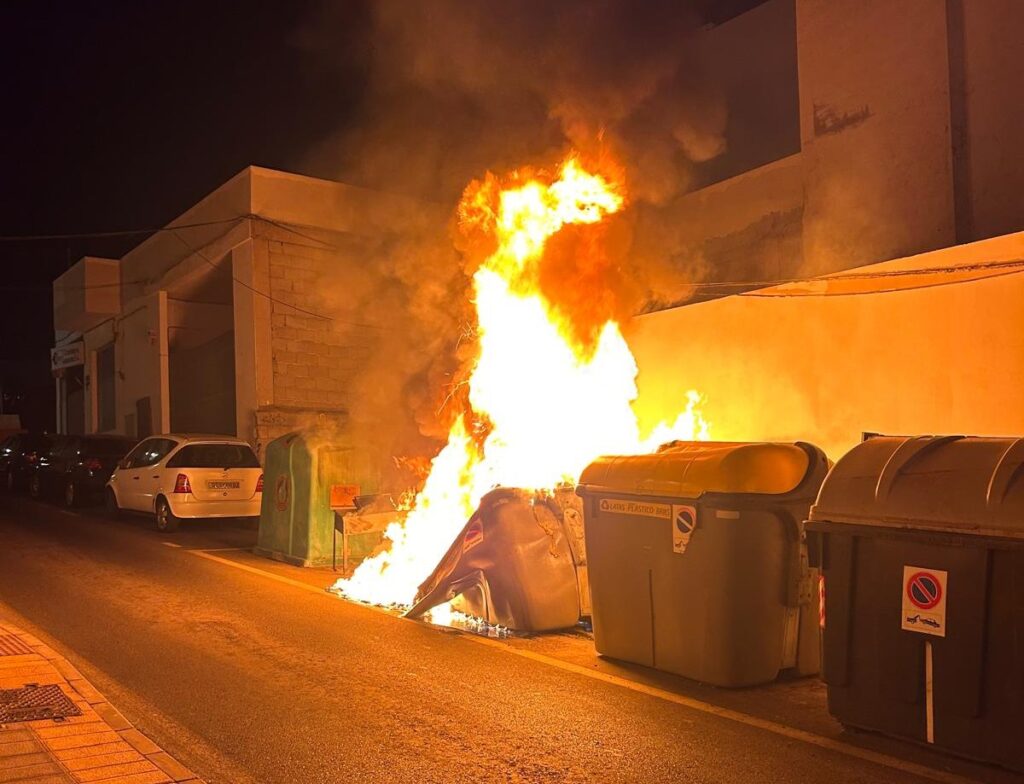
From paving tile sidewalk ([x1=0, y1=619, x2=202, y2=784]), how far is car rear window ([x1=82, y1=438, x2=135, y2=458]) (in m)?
13.0

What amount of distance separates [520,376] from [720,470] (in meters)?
4.37

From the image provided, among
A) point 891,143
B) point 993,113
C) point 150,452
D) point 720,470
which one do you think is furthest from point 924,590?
point 150,452

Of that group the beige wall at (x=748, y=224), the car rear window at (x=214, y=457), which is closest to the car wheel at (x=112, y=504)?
the car rear window at (x=214, y=457)

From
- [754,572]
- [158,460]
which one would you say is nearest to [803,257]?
[754,572]

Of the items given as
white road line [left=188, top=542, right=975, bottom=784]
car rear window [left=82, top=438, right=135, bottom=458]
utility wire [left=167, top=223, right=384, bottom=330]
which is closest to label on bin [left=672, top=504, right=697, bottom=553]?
white road line [left=188, top=542, right=975, bottom=784]

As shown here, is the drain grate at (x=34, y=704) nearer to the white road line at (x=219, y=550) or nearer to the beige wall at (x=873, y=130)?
the white road line at (x=219, y=550)

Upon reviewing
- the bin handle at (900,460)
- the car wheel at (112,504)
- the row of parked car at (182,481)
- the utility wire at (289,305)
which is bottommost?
the car wheel at (112,504)

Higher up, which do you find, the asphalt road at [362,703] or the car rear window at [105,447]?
the car rear window at [105,447]

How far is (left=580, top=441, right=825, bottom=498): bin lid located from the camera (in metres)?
5.98

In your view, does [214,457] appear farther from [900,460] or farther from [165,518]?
[900,460]

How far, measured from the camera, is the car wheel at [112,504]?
15.8 metres

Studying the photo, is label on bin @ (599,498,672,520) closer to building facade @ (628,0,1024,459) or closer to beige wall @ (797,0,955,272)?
building facade @ (628,0,1024,459)

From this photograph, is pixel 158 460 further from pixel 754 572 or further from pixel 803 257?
pixel 754 572

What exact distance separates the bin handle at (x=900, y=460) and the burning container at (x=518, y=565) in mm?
3271
